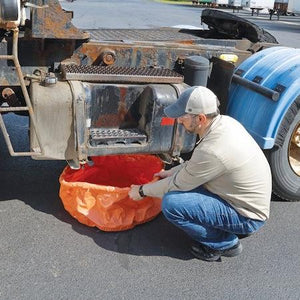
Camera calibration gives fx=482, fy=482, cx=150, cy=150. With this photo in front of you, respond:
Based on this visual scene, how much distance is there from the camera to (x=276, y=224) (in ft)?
12.8

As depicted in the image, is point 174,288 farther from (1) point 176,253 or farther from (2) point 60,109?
(2) point 60,109

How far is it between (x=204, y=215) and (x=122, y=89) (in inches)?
43.9

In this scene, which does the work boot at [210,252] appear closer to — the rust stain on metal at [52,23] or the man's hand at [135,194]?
the man's hand at [135,194]

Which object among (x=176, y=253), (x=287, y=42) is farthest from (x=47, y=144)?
(x=287, y=42)

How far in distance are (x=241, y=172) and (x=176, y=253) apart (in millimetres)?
795

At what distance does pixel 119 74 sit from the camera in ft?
11.6

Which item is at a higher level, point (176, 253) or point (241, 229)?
point (241, 229)

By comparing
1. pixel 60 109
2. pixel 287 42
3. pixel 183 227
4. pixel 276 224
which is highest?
pixel 60 109

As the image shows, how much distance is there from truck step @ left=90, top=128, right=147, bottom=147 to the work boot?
2.87 ft

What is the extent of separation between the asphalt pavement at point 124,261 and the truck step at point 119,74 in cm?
110

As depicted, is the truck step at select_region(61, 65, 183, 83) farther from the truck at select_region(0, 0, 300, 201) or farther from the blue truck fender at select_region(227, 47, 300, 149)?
the blue truck fender at select_region(227, 47, 300, 149)

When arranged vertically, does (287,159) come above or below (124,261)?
above

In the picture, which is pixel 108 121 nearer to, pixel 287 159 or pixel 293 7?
pixel 287 159

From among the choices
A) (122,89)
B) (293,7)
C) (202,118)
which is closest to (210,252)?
(202,118)
